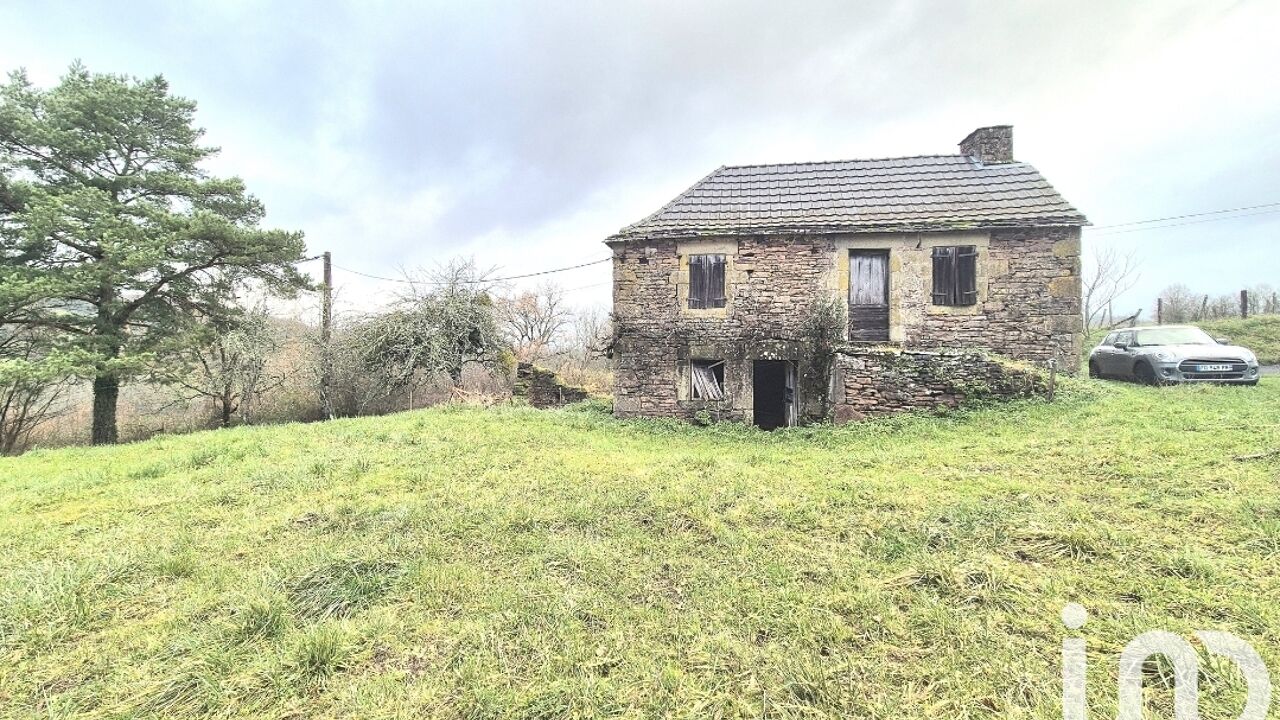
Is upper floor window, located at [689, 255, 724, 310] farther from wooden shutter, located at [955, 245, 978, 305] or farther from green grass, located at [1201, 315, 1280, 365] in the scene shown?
green grass, located at [1201, 315, 1280, 365]

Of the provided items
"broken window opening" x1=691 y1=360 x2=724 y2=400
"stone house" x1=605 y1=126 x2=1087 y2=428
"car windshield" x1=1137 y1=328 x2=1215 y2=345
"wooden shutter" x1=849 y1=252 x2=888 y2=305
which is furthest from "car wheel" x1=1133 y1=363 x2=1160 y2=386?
"broken window opening" x1=691 y1=360 x2=724 y2=400

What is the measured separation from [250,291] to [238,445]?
8.37 meters

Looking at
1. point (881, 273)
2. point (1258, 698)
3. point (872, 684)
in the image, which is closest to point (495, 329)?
point (881, 273)

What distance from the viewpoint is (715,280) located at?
1134 centimetres

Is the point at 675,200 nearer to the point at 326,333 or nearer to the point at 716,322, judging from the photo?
the point at 716,322

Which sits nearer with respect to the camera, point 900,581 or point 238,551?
point 900,581

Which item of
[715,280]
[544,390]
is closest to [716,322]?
[715,280]

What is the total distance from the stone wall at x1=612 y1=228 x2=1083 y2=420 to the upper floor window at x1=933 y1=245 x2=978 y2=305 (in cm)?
16

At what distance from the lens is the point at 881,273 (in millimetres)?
10922

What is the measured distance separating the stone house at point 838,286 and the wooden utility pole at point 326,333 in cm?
1013

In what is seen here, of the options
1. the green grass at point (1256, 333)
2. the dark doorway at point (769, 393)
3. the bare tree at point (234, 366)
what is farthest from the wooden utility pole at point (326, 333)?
the green grass at point (1256, 333)

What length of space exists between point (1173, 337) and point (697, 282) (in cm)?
1110

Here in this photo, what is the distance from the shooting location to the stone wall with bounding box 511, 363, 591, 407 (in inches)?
602

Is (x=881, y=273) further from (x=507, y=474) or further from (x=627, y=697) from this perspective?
(x=627, y=697)
